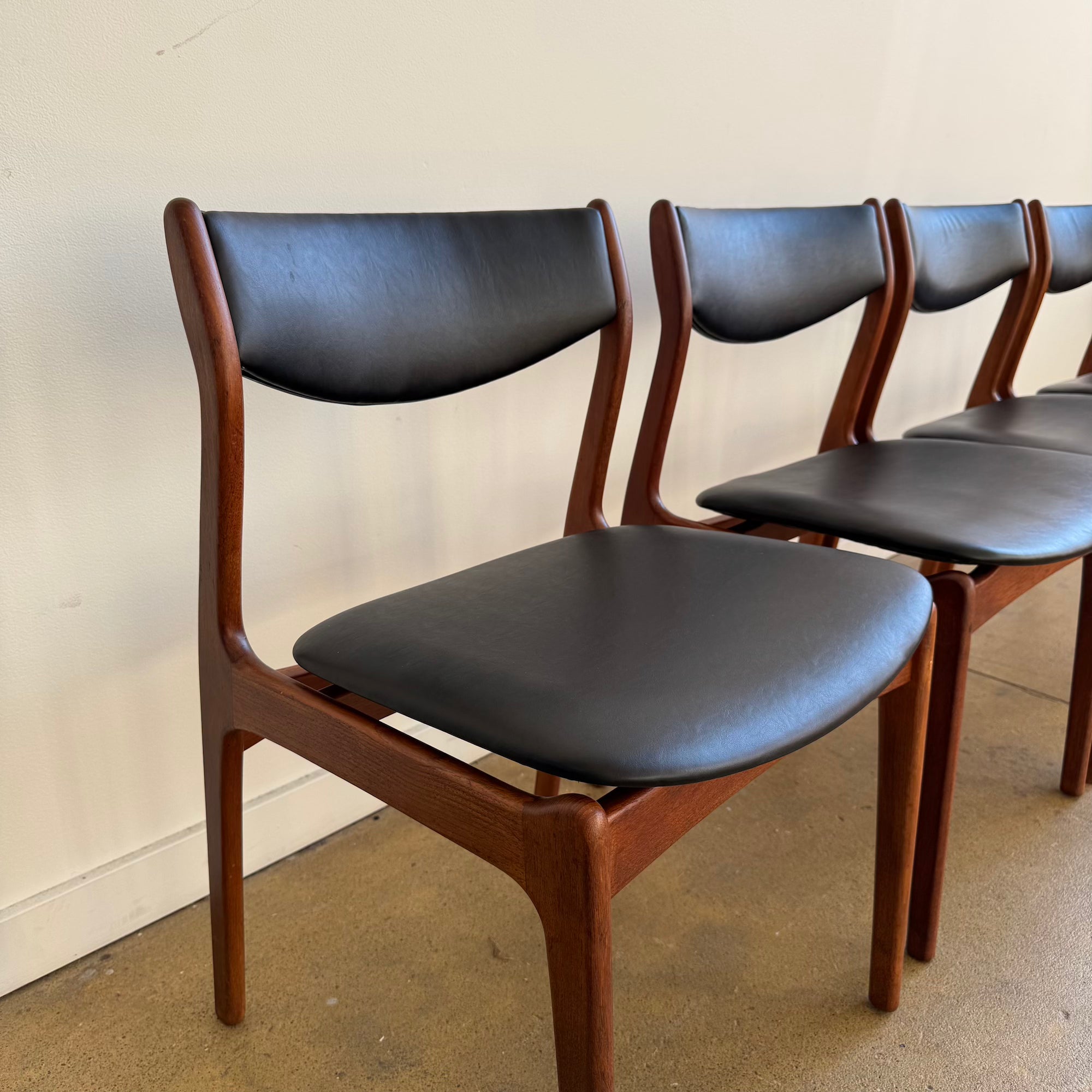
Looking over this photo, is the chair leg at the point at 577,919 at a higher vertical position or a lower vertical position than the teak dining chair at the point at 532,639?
lower

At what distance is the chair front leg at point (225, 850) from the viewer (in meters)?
0.82

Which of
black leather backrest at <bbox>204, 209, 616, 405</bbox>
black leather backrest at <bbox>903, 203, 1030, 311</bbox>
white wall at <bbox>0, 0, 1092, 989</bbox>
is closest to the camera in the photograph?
black leather backrest at <bbox>204, 209, 616, 405</bbox>

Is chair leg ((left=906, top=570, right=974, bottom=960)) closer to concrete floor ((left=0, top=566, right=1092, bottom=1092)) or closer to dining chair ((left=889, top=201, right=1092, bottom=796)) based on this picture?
concrete floor ((left=0, top=566, right=1092, bottom=1092))

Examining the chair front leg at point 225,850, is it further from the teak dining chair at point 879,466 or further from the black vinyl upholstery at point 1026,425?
the black vinyl upholstery at point 1026,425

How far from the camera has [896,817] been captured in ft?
2.91

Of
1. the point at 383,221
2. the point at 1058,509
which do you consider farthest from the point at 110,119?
the point at 1058,509

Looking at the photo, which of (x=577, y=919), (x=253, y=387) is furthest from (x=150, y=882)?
(x=577, y=919)

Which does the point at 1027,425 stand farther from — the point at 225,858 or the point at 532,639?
the point at 225,858

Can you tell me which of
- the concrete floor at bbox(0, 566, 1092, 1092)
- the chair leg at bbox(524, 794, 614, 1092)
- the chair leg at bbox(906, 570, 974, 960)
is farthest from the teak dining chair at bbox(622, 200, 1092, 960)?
Answer: the chair leg at bbox(524, 794, 614, 1092)

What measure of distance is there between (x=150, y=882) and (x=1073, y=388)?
170 centimetres

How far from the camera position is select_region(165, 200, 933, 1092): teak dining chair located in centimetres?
59

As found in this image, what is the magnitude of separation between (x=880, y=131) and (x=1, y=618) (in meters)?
1.58

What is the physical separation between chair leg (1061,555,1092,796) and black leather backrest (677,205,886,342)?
0.46m

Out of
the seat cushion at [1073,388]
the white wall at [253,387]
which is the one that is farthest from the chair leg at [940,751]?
the seat cushion at [1073,388]
